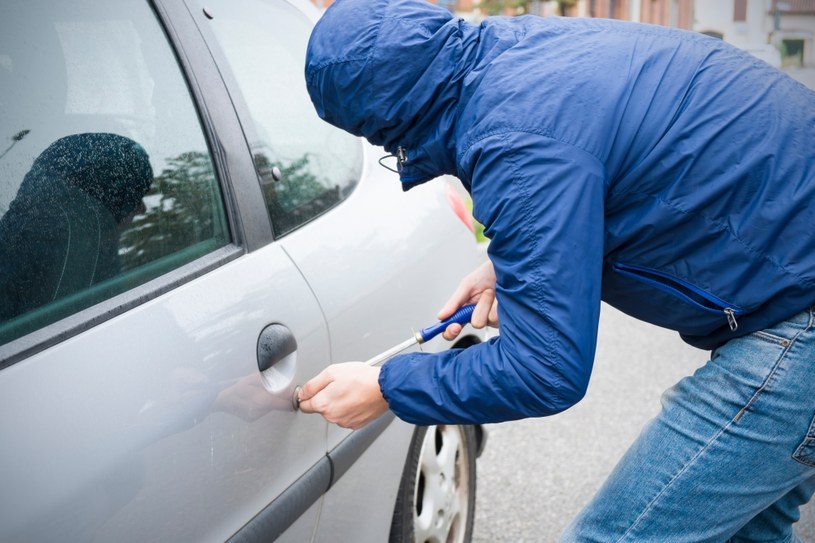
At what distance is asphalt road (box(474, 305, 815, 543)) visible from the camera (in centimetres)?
312

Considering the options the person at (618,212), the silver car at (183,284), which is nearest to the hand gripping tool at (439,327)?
the silver car at (183,284)

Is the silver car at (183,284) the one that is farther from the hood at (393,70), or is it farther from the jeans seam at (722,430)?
the jeans seam at (722,430)

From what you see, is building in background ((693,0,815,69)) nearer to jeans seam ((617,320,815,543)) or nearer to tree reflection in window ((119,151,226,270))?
jeans seam ((617,320,815,543))

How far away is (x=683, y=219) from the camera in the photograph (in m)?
1.44

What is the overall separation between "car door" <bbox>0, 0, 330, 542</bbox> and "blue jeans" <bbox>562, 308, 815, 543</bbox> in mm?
668

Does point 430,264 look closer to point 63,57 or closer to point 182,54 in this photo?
point 182,54

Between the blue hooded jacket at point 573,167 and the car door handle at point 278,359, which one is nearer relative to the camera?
the blue hooded jacket at point 573,167

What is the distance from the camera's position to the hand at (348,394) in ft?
5.28

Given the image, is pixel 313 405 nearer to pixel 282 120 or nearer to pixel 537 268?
pixel 537 268

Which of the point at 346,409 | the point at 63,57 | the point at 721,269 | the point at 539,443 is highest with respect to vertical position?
the point at 63,57

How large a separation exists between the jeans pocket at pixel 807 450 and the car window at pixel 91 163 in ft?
3.88

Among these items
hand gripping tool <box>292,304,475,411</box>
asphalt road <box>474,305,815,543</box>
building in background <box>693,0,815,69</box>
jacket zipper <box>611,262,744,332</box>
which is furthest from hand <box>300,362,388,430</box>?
building in background <box>693,0,815,69</box>

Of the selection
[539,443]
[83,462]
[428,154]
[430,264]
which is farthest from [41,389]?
[539,443]

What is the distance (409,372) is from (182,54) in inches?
32.8
